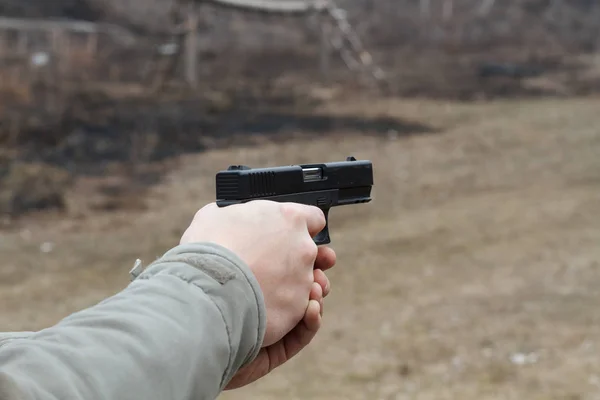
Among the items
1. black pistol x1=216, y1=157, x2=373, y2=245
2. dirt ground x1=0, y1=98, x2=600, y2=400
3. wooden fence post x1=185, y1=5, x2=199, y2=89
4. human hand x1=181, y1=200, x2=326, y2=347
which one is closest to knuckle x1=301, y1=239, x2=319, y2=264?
human hand x1=181, y1=200, x2=326, y2=347

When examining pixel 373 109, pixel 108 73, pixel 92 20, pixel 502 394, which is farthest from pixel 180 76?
pixel 502 394

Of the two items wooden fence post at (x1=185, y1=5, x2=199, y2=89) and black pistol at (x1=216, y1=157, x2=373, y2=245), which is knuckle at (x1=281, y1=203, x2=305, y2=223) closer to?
black pistol at (x1=216, y1=157, x2=373, y2=245)

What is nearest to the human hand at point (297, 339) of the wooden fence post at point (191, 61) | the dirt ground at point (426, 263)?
the dirt ground at point (426, 263)

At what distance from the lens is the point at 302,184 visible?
1254 millimetres

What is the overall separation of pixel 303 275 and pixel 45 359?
0.40 m

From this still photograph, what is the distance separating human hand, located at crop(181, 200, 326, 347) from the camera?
992 millimetres

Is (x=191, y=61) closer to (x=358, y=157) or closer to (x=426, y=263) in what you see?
(x=358, y=157)

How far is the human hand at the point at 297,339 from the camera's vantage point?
1137 millimetres

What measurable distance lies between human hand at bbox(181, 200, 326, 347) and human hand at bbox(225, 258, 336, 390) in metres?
0.05

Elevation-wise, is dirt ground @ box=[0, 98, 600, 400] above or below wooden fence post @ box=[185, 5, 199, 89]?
below

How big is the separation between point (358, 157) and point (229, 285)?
358 inches

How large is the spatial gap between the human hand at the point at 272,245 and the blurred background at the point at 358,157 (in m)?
2.89

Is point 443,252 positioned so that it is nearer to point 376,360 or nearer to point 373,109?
point 376,360

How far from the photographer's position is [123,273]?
5859mm
